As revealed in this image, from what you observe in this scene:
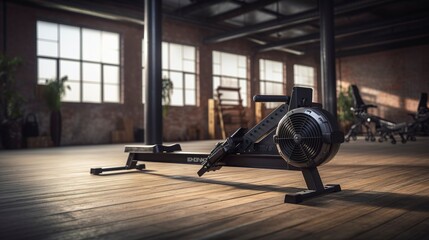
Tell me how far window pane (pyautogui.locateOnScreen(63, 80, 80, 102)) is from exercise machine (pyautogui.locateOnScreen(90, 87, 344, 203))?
7.65 meters

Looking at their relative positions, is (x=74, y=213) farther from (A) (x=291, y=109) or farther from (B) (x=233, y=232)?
(A) (x=291, y=109)

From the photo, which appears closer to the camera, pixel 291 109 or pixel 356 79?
Result: pixel 291 109

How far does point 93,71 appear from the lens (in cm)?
995

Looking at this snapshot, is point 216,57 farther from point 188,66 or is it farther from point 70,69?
point 70,69

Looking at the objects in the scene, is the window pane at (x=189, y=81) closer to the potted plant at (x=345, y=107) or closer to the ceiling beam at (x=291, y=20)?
the ceiling beam at (x=291, y=20)

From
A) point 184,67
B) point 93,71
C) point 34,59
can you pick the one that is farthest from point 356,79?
point 34,59

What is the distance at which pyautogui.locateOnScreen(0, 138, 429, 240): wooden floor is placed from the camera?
1.46 metres

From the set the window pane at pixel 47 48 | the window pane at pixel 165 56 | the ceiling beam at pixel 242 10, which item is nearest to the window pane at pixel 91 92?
the window pane at pixel 47 48

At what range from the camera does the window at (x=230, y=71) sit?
1302 centimetres

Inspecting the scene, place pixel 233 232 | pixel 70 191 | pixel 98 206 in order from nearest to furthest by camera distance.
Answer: pixel 233 232 < pixel 98 206 < pixel 70 191

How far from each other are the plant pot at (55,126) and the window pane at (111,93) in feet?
4.88

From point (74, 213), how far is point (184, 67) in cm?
1042

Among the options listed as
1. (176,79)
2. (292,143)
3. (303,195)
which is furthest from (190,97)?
(303,195)

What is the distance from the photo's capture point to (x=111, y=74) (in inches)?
408
